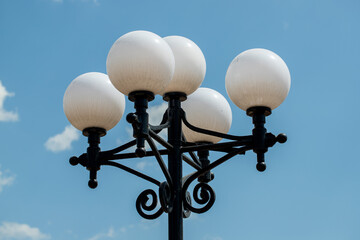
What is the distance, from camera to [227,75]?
4859mm

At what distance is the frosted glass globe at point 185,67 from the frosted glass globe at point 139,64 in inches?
22.1

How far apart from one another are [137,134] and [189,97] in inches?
58.5

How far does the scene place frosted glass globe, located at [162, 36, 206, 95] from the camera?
4910mm

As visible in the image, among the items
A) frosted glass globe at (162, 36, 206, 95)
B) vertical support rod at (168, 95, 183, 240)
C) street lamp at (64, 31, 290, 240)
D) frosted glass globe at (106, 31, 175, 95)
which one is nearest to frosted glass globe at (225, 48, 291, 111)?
street lamp at (64, 31, 290, 240)

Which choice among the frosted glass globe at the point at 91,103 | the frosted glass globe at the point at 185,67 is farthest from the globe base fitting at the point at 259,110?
the frosted glass globe at the point at 91,103

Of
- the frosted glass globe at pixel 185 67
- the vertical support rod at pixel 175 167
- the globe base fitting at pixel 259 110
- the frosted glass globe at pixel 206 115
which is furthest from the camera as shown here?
the frosted glass globe at pixel 206 115

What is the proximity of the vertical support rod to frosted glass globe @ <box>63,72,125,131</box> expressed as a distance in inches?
20.1

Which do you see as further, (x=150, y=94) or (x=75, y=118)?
(x=75, y=118)

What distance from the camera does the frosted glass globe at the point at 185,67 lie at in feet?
16.1

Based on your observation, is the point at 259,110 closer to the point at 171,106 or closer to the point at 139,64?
the point at 171,106

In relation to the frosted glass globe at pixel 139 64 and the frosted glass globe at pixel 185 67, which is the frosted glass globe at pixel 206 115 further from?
the frosted glass globe at pixel 139 64

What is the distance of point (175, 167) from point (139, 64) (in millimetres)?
900

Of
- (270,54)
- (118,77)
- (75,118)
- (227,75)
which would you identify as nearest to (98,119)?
(75,118)

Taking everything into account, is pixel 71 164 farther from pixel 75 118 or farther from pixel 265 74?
pixel 265 74
